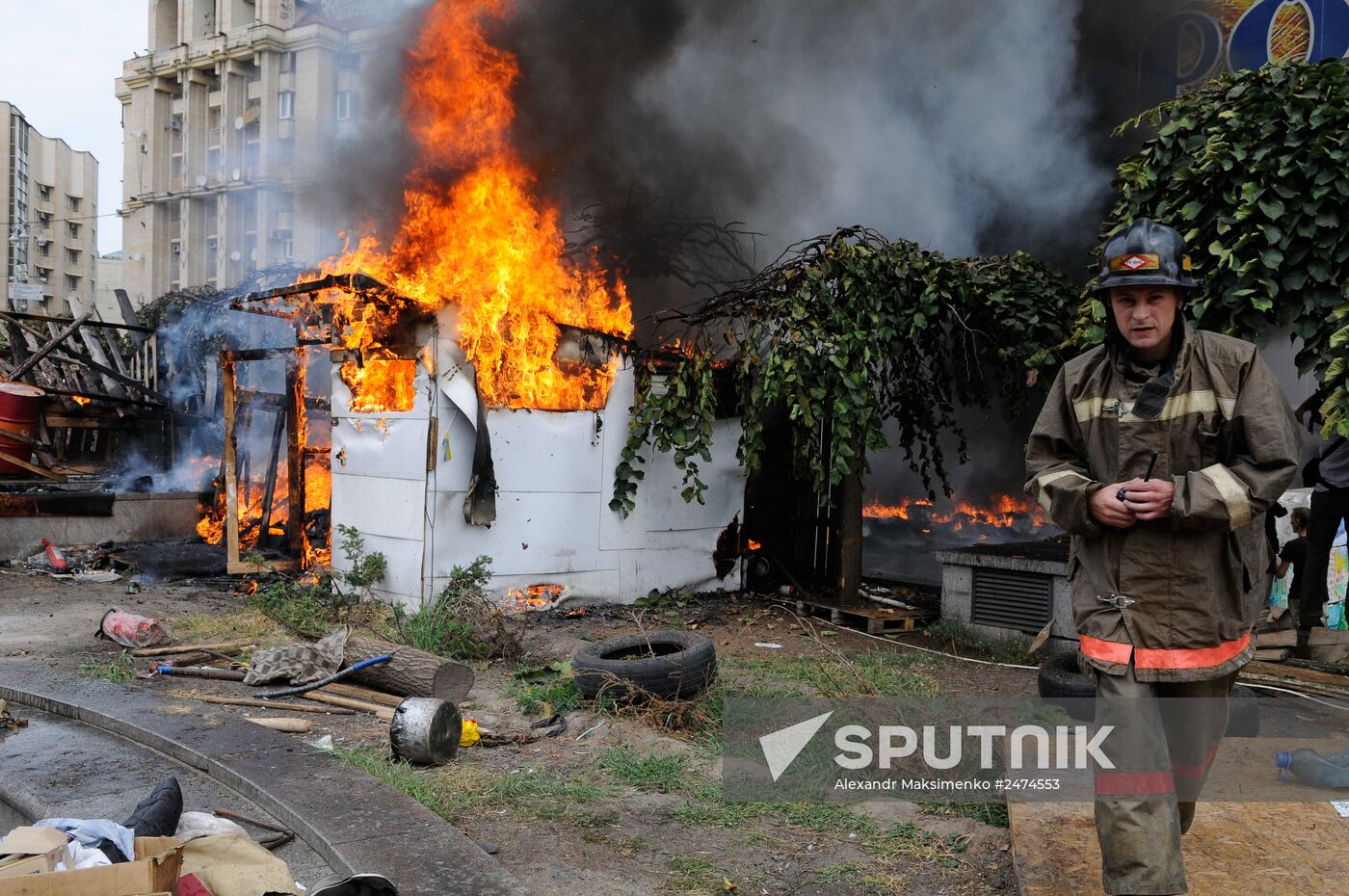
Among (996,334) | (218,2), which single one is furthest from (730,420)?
(218,2)

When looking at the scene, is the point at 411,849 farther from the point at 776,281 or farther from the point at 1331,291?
the point at 776,281

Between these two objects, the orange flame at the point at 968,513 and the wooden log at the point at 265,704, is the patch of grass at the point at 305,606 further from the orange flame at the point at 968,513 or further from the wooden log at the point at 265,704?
the orange flame at the point at 968,513

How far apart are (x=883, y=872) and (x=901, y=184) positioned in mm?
11408

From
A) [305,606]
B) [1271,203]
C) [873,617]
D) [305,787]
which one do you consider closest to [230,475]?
[305,606]

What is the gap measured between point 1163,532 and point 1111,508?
0.57 ft

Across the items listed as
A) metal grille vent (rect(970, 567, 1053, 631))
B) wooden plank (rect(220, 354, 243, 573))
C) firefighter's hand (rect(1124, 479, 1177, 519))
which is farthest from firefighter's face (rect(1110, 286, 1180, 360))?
wooden plank (rect(220, 354, 243, 573))

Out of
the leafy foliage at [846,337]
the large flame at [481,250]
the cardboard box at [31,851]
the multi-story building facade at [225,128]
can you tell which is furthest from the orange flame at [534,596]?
the multi-story building facade at [225,128]

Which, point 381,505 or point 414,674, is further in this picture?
point 381,505

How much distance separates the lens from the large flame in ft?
31.5

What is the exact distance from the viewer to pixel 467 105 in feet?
41.2

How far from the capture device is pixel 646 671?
6016mm

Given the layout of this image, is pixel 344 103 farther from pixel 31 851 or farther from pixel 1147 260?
pixel 1147 260

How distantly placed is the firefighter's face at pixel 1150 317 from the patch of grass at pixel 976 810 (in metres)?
2.26

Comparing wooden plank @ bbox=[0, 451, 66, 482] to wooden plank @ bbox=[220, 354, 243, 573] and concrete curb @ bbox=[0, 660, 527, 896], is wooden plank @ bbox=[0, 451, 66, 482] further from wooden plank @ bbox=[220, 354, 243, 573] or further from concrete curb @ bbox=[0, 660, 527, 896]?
concrete curb @ bbox=[0, 660, 527, 896]
